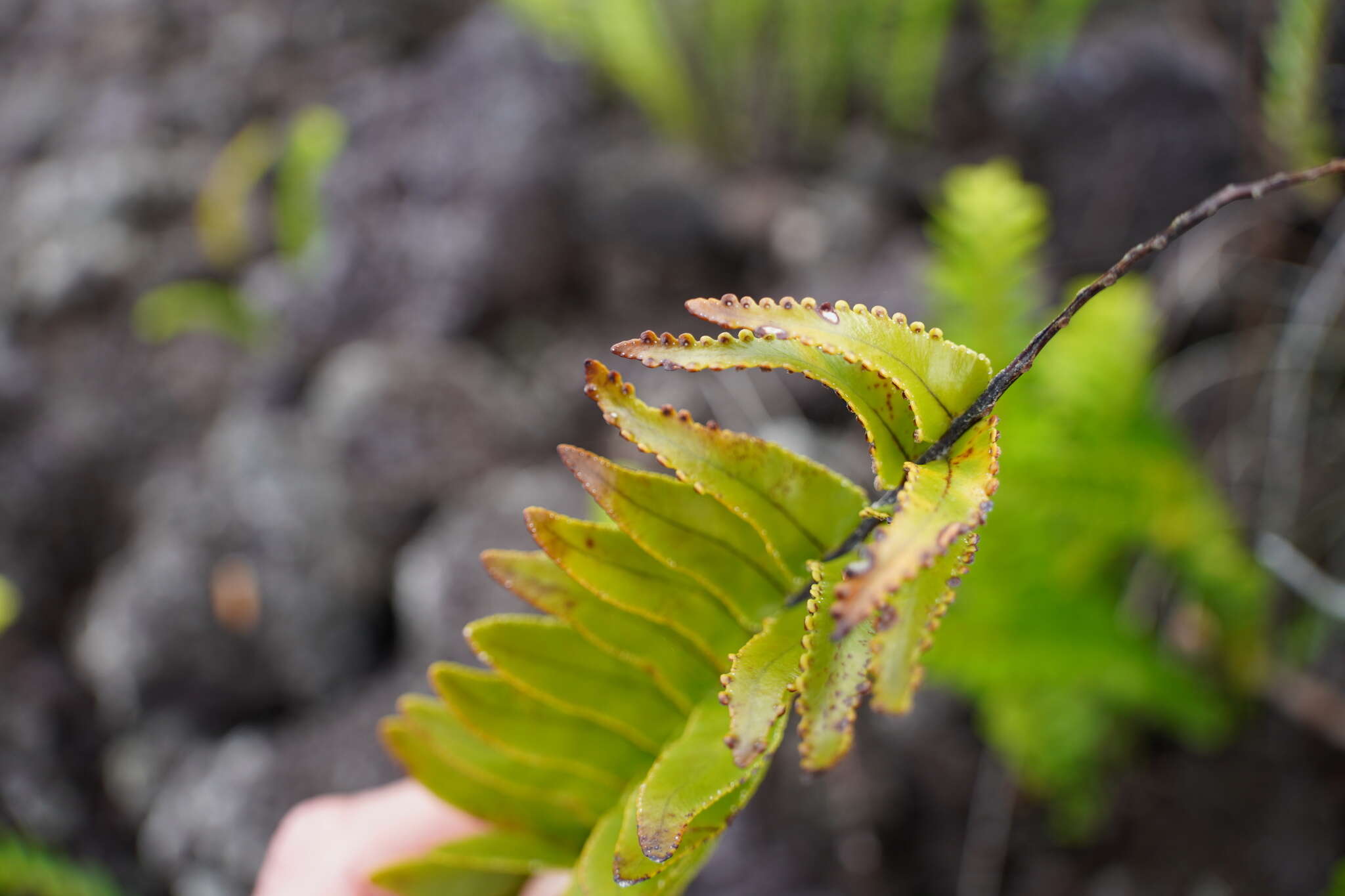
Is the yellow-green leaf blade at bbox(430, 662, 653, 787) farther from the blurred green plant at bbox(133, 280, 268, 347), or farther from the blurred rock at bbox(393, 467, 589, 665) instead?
the blurred green plant at bbox(133, 280, 268, 347)

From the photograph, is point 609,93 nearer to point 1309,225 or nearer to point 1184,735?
point 1309,225

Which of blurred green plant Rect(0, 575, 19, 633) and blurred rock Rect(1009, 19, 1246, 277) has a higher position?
blurred rock Rect(1009, 19, 1246, 277)

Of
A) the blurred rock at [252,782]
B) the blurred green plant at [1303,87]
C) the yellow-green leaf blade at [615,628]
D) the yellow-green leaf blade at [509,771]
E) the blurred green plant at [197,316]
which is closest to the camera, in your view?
the yellow-green leaf blade at [615,628]

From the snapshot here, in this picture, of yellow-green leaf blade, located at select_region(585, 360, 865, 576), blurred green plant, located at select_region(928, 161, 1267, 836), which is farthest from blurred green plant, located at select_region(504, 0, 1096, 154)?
yellow-green leaf blade, located at select_region(585, 360, 865, 576)

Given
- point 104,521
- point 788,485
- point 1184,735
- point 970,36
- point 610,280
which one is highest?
point 970,36

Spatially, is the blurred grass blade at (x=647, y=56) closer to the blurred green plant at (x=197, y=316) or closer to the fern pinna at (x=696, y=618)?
Result: the blurred green plant at (x=197, y=316)

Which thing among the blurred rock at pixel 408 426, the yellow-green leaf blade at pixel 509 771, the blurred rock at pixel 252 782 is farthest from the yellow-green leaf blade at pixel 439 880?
the blurred rock at pixel 408 426

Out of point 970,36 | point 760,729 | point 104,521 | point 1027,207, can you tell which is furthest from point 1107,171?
point 104,521

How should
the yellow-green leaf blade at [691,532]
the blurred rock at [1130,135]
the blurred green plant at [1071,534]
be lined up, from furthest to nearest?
the blurred rock at [1130,135] < the blurred green plant at [1071,534] < the yellow-green leaf blade at [691,532]
